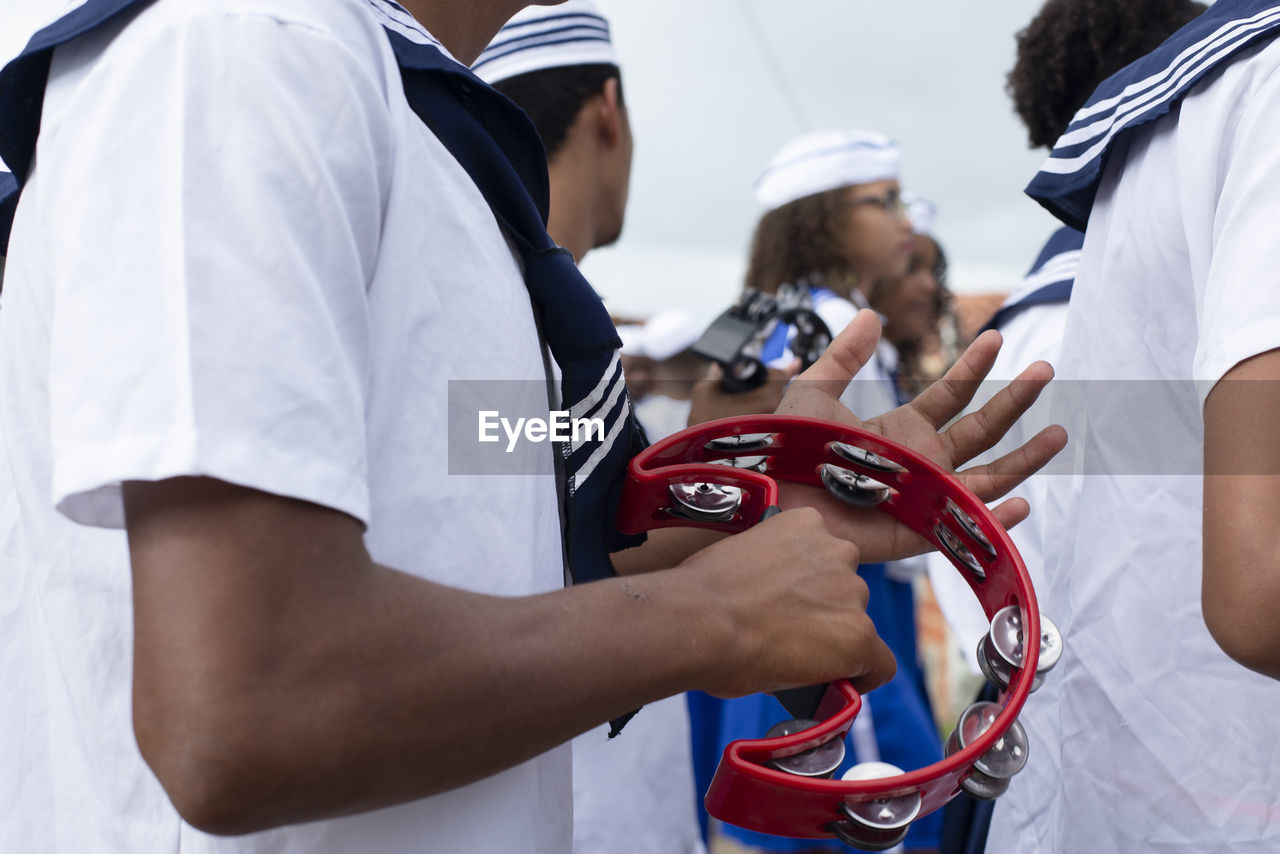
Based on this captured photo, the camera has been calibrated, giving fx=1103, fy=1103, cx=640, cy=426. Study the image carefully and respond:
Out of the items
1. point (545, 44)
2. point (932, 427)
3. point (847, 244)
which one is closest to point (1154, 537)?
point (932, 427)

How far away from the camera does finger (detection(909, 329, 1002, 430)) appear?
149cm

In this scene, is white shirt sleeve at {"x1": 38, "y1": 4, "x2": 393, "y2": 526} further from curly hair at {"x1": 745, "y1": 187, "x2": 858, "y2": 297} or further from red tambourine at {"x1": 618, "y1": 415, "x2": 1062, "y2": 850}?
curly hair at {"x1": 745, "y1": 187, "x2": 858, "y2": 297}

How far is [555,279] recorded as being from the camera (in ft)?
3.55

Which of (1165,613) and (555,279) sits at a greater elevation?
(555,279)

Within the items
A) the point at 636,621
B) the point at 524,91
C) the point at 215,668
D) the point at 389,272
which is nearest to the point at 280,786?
the point at 215,668

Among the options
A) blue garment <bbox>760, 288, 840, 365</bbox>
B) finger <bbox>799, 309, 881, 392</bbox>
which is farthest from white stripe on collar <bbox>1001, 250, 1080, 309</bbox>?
finger <bbox>799, 309, 881, 392</bbox>

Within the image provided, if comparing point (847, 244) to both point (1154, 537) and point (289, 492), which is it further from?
point (289, 492)

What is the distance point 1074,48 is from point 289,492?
6.94ft

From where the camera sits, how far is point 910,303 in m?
5.01

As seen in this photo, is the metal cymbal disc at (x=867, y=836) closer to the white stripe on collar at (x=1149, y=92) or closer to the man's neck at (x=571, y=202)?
the white stripe on collar at (x=1149, y=92)

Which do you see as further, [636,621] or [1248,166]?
[1248,166]

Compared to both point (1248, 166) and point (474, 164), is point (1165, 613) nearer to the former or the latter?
point (1248, 166)

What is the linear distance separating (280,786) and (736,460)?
79 centimetres

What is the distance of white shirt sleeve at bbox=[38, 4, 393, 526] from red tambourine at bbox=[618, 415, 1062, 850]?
0.49m
